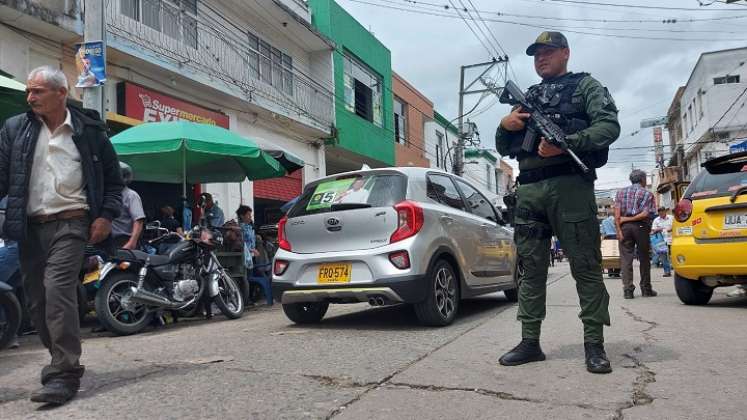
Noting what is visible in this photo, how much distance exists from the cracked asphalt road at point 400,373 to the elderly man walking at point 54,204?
0.39 meters

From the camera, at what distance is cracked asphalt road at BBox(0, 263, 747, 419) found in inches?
108

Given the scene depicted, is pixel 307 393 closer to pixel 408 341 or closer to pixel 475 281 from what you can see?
pixel 408 341

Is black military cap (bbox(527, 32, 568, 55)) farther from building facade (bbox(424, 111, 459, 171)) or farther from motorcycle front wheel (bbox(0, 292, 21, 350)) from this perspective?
building facade (bbox(424, 111, 459, 171))

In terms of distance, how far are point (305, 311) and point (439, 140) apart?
A: 968 inches

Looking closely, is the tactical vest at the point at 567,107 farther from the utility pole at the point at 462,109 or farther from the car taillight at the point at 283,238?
the utility pole at the point at 462,109

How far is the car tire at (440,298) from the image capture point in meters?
4.96

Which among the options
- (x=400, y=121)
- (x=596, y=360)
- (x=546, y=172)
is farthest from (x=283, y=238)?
(x=400, y=121)

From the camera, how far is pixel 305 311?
226 inches

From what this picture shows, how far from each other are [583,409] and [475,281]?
10.4 ft

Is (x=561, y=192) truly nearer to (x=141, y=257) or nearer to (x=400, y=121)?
(x=141, y=257)

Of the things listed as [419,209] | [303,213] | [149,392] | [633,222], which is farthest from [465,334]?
[633,222]

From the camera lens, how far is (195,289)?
6.24 m

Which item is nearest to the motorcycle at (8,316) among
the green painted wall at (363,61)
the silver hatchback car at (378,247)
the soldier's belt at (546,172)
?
the silver hatchback car at (378,247)

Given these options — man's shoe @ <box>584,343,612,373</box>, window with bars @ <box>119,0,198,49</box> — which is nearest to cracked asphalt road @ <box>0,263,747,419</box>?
man's shoe @ <box>584,343,612,373</box>
